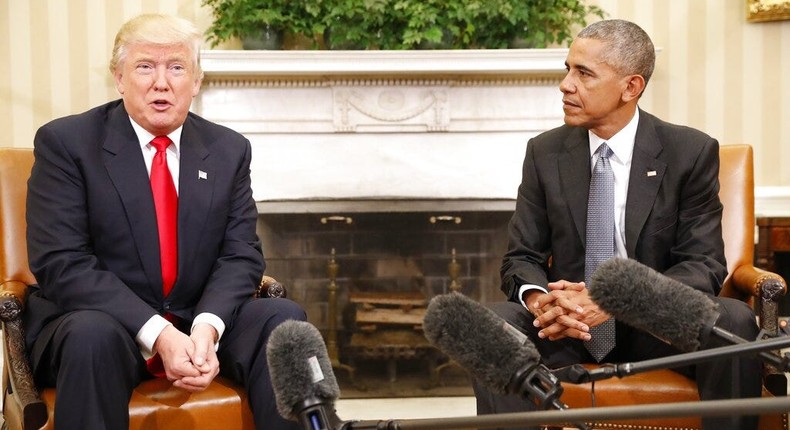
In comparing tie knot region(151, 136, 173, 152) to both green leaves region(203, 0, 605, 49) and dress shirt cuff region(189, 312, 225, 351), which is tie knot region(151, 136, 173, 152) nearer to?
dress shirt cuff region(189, 312, 225, 351)

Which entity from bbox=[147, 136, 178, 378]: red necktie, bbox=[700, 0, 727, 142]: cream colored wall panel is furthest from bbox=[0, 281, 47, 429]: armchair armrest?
bbox=[700, 0, 727, 142]: cream colored wall panel

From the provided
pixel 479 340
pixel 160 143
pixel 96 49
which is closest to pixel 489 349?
pixel 479 340

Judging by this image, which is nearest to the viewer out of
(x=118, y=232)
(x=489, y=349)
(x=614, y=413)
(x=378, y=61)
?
(x=614, y=413)

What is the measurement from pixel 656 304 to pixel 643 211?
1532 mm

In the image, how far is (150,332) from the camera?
2314 millimetres

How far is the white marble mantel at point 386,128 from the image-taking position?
466 centimetres

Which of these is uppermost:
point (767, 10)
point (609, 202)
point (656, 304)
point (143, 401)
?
point (767, 10)

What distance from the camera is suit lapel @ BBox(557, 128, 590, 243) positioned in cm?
281

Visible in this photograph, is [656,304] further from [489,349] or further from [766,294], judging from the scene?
[766,294]

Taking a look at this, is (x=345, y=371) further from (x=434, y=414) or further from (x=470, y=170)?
(x=470, y=170)

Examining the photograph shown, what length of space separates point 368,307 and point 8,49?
7.18 ft

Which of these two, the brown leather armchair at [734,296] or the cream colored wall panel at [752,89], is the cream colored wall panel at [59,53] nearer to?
the brown leather armchair at [734,296]

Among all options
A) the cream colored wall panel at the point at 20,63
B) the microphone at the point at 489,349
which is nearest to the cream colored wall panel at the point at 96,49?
the cream colored wall panel at the point at 20,63

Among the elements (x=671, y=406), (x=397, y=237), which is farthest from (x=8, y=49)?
(x=671, y=406)
